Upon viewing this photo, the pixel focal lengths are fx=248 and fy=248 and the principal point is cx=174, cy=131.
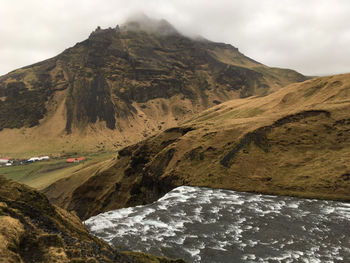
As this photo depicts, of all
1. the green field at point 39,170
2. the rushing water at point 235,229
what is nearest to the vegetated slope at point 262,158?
the rushing water at point 235,229

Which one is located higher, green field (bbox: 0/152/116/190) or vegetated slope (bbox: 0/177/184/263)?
vegetated slope (bbox: 0/177/184/263)

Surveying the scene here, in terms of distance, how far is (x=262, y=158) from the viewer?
31719 mm

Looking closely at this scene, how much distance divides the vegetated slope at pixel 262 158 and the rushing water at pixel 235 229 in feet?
10.3

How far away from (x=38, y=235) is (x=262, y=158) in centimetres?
2806

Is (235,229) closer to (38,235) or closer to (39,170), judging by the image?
(38,235)

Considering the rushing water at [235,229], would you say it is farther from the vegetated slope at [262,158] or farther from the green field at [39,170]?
the green field at [39,170]

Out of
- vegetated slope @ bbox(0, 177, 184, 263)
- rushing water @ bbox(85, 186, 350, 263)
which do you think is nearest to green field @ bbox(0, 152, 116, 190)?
rushing water @ bbox(85, 186, 350, 263)

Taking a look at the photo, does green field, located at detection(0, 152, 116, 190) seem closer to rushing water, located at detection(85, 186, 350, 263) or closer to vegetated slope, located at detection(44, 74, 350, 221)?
vegetated slope, located at detection(44, 74, 350, 221)

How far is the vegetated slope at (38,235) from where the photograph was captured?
7699 mm

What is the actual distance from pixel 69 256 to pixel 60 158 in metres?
144

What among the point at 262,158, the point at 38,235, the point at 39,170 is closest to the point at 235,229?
the point at 38,235

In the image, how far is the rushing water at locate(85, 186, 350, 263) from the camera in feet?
49.9

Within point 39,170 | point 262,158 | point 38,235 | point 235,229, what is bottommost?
point 39,170

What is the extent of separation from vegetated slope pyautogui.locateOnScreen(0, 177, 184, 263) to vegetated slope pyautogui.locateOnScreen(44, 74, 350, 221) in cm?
2082
